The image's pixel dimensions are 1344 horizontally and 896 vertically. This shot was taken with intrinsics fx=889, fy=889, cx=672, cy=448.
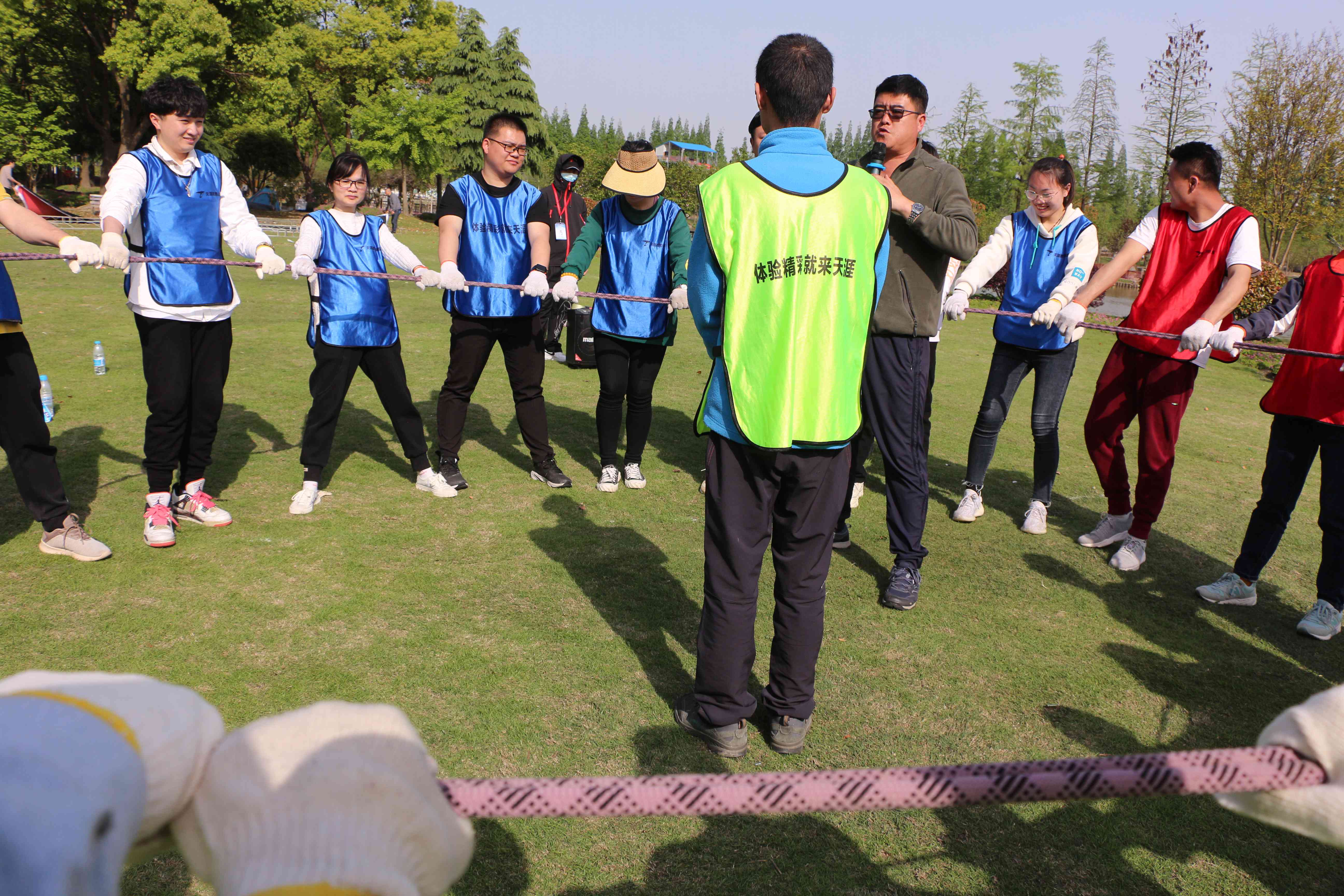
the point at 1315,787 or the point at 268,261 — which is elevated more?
the point at 268,261

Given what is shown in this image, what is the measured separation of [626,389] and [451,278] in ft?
4.63

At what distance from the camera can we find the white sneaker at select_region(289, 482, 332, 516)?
5.15 meters

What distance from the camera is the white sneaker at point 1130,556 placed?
507cm

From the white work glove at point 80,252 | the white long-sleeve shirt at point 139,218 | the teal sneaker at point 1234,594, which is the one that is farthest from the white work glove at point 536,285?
the teal sneaker at point 1234,594

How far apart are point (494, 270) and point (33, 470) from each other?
8.75 ft

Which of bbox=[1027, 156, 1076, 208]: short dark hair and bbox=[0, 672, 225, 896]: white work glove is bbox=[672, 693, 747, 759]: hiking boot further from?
bbox=[1027, 156, 1076, 208]: short dark hair

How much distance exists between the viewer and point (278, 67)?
39.0 metres

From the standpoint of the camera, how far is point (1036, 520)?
18.4 ft

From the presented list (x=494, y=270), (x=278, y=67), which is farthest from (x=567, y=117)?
(x=494, y=270)

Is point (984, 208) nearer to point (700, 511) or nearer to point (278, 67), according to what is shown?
point (278, 67)

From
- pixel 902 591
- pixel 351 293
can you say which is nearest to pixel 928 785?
pixel 902 591

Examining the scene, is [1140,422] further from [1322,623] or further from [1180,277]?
[1322,623]

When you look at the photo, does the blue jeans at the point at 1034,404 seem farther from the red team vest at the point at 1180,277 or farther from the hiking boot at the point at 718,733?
the hiking boot at the point at 718,733

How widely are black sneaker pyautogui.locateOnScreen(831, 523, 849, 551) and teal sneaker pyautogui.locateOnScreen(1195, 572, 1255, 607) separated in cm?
186
